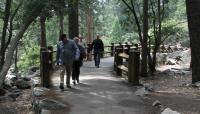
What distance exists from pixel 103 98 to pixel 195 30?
18.3 ft

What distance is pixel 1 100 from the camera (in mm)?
17172

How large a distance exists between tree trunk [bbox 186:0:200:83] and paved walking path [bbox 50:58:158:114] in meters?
2.73

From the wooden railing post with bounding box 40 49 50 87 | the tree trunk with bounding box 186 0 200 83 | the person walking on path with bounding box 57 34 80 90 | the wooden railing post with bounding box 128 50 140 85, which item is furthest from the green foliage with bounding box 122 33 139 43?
the person walking on path with bounding box 57 34 80 90

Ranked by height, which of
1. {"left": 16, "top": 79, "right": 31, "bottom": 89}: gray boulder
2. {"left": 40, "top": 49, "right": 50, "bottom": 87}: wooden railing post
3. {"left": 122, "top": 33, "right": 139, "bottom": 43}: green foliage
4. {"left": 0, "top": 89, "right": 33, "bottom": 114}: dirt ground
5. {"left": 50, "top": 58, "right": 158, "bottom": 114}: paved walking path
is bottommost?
{"left": 0, "top": 89, "right": 33, "bottom": 114}: dirt ground

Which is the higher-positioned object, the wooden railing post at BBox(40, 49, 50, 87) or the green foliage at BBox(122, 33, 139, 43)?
the green foliage at BBox(122, 33, 139, 43)

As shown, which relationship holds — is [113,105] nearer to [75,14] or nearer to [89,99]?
[89,99]

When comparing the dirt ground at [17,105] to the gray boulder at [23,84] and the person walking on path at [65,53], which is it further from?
the gray boulder at [23,84]

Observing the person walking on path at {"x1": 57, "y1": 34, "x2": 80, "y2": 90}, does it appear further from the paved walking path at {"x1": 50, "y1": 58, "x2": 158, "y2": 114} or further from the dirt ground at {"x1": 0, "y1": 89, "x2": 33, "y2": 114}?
the dirt ground at {"x1": 0, "y1": 89, "x2": 33, "y2": 114}

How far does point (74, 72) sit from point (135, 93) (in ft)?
10.1

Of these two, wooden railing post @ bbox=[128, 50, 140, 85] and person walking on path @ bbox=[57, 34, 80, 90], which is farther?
wooden railing post @ bbox=[128, 50, 140, 85]

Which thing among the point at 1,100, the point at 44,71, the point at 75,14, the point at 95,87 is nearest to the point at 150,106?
the point at 95,87

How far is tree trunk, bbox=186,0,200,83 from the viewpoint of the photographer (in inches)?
635

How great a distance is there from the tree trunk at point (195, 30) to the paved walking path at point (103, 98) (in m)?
2.73

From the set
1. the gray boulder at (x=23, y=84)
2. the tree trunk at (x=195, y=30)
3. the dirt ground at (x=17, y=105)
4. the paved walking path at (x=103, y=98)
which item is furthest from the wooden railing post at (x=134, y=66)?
the gray boulder at (x=23, y=84)
